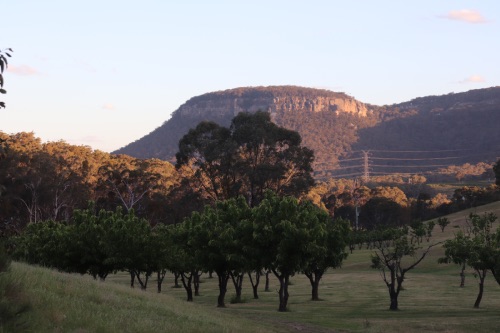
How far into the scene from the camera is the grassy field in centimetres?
2181

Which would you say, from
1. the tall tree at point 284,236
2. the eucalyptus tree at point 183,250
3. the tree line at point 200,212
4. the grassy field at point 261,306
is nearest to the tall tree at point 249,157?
the tree line at point 200,212

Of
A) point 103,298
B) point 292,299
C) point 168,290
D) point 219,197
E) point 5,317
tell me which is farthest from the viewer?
point 219,197

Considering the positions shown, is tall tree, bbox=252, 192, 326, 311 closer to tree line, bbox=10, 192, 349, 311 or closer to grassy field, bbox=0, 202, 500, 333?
tree line, bbox=10, 192, 349, 311

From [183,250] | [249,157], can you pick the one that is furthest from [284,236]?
[249,157]

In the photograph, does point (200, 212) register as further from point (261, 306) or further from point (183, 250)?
point (261, 306)

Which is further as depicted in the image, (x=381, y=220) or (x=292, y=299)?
(x=381, y=220)

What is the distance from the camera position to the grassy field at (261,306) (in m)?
21.8

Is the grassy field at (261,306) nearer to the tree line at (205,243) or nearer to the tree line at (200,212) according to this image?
the tree line at (200,212)

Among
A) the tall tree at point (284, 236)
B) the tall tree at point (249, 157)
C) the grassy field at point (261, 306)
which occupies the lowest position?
the grassy field at point (261, 306)

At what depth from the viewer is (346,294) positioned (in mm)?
70688

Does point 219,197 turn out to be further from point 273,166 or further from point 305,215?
point 305,215

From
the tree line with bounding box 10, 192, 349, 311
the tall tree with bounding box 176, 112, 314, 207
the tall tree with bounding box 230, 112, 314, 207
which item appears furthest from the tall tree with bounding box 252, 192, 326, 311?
the tall tree with bounding box 230, 112, 314, 207

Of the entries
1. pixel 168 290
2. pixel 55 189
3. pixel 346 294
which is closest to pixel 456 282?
pixel 346 294

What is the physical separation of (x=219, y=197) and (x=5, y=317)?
82.8 m
